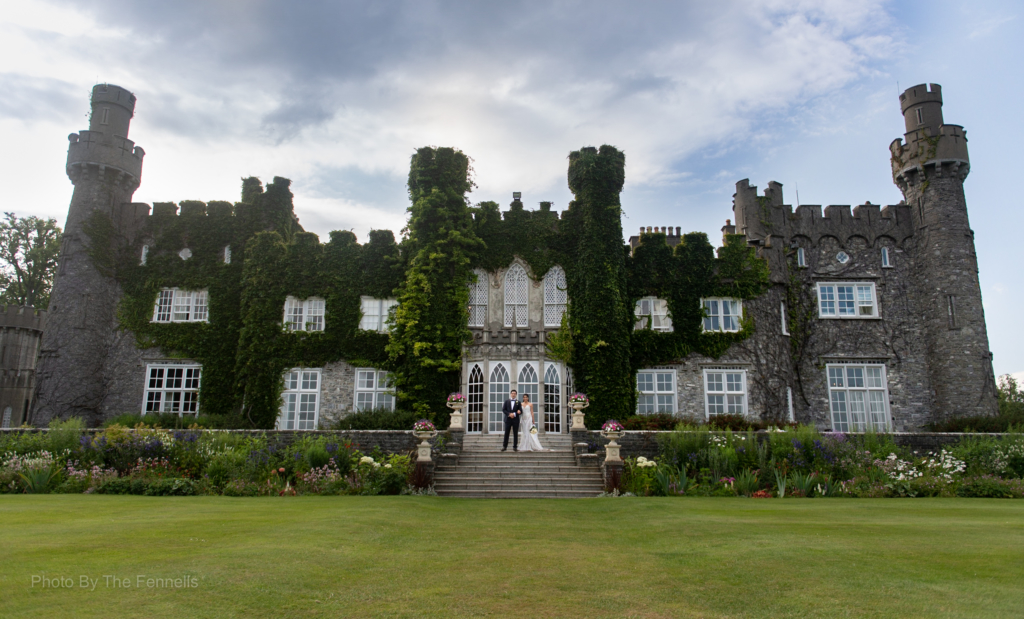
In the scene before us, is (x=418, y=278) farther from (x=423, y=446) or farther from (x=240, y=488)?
(x=240, y=488)

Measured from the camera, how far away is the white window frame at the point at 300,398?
82.5 ft

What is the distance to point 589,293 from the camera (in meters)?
25.0

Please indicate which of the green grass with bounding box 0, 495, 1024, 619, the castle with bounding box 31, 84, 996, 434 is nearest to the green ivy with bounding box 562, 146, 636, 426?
the castle with bounding box 31, 84, 996, 434

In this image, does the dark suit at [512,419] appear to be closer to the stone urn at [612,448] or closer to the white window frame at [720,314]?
the stone urn at [612,448]

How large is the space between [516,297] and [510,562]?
1929 centimetres

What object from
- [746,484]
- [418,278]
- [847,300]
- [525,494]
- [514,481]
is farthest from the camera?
[847,300]

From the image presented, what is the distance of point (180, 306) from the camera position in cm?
2683

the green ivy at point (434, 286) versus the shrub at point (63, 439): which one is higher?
the green ivy at point (434, 286)

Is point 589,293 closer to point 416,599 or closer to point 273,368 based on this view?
point 273,368

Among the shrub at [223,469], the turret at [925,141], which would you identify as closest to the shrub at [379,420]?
the shrub at [223,469]

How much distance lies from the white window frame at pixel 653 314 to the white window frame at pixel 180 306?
1737cm

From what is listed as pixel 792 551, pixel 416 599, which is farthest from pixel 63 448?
pixel 792 551

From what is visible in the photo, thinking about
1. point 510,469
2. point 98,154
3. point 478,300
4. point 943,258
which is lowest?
point 510,469

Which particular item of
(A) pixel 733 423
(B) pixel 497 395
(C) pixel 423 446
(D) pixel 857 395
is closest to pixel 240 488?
(C) pixel 423 446
